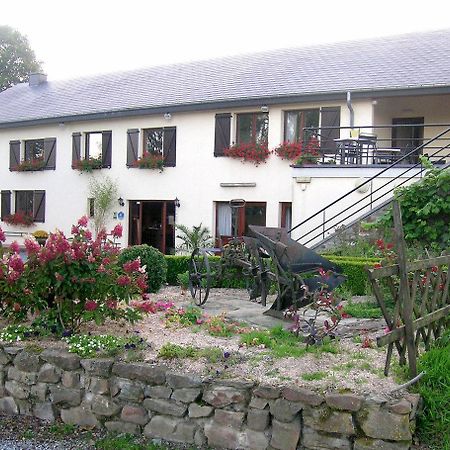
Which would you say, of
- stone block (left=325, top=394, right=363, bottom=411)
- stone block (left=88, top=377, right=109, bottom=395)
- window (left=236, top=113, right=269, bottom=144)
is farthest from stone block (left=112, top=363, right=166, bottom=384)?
window (left=236, top=113, right=269, bottom=144)

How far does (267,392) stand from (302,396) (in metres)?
0.29

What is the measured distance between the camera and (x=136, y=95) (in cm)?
2212

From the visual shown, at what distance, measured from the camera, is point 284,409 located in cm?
470

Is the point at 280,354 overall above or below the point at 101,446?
above

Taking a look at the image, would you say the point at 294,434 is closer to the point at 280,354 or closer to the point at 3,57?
the point at 280,354

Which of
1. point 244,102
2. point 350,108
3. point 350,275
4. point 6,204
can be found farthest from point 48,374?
point 6,204

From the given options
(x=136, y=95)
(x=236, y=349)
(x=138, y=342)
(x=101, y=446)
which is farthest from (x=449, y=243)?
(x=136, y=95)

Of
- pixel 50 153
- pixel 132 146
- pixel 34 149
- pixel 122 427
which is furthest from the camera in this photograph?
pixel 34 149

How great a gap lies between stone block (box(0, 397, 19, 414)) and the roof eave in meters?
12.8

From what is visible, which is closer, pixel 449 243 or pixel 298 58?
pixel 449 243

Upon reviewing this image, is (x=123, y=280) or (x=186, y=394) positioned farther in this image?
(x=123, y=280)

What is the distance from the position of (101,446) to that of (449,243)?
20.3 ft

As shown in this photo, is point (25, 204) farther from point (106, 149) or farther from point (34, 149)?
point (106, 149)

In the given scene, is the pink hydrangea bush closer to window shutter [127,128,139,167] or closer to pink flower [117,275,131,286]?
pink flower [117,275,131,286]
